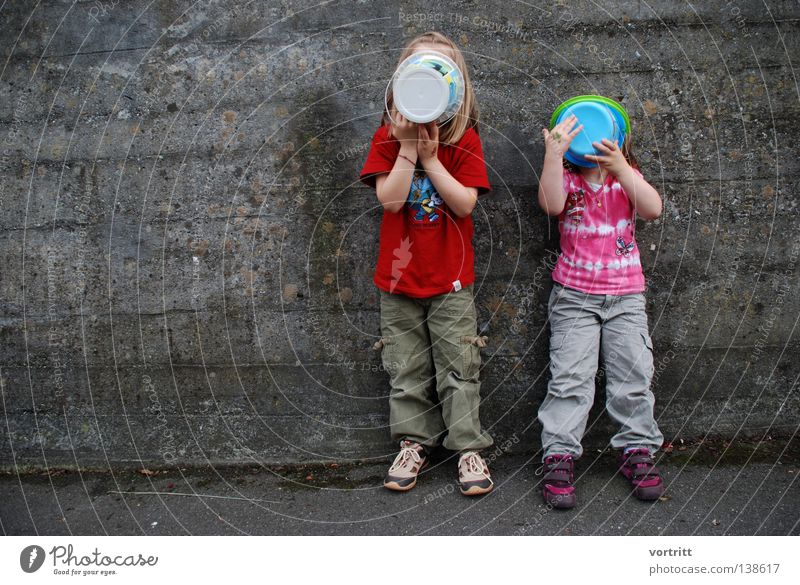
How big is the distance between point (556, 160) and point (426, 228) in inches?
25.6

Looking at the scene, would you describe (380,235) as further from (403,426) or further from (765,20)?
(765,20)

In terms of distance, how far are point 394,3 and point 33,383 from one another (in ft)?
9.11

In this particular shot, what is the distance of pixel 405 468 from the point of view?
3078 millimetres

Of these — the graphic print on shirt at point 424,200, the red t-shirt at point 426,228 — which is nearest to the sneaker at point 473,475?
the red t-shirt at point 426,228

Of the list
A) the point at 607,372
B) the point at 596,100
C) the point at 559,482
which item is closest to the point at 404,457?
the point at 559,482

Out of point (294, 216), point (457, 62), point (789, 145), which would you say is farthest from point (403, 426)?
point (789, 145)

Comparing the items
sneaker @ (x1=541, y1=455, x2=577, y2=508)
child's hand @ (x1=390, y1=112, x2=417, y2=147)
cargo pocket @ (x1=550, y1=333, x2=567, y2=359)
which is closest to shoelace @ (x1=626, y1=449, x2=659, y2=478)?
sneaker @ (x1=541, y1=455, x2=577, y2=508)

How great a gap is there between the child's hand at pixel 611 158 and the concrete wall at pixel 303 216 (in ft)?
1.48

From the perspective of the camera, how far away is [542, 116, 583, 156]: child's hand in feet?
9.49

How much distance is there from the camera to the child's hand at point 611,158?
284 cm

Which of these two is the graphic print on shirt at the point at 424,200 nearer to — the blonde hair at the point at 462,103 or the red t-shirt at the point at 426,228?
the red t-shirt at the point at 426,228

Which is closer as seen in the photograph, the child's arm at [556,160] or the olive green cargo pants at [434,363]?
the child's arm at [556,160]

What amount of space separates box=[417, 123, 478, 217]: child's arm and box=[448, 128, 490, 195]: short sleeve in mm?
40

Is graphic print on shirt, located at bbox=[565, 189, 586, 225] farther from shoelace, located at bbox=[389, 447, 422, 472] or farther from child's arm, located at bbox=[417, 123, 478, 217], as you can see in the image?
shoelace, located at bbox=[389, 447, 422, 472]
